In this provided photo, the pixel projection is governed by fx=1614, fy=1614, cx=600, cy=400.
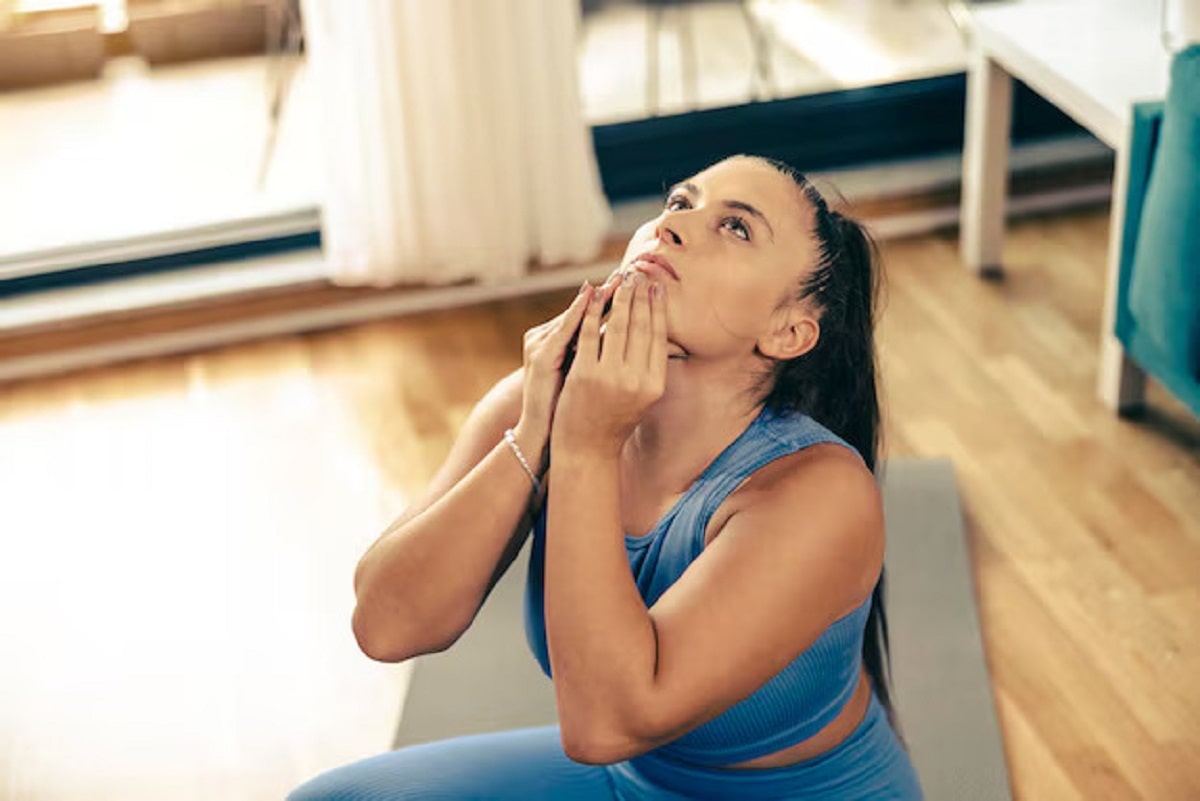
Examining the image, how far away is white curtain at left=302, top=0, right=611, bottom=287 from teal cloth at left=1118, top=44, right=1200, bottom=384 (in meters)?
1.27

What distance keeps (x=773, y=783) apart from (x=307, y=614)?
4.46 feet

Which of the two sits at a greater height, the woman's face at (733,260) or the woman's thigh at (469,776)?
the woman's face at (733,260)

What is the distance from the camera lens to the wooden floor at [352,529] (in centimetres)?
239

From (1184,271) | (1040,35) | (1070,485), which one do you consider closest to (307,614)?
(1070,485)

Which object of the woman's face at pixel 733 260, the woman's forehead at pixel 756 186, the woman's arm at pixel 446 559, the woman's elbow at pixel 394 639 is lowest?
the woman's elbow at pixel 394 639

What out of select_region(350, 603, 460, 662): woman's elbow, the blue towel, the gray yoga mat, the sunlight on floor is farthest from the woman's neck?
the blue towel

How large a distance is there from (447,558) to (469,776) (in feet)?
0.82

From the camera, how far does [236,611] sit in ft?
9.00

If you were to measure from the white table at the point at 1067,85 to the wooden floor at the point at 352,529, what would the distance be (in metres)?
0.10

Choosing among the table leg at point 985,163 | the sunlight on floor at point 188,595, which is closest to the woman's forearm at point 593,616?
the sunlight on floor at point 188,595

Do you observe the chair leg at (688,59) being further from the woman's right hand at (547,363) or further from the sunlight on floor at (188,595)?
the woman's right hand at (547,363)

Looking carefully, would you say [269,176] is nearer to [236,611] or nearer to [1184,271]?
[236,611]

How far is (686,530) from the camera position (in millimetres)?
1490

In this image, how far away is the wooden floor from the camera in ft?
7.83
